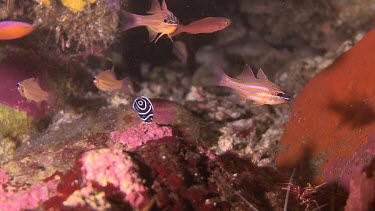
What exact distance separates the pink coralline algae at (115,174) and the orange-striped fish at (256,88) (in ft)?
6.02

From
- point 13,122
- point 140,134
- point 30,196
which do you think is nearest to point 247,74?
point 140,134

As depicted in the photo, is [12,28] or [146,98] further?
[12,28]

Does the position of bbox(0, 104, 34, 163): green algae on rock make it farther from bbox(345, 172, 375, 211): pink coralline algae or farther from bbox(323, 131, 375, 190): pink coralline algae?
bbox(323, 131, 375, 190): pink coralline algae

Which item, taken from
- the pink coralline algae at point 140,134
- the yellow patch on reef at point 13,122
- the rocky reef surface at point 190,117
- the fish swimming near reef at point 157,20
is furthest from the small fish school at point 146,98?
the yellow patch on reef at point 13,122

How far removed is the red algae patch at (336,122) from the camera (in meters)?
4.44

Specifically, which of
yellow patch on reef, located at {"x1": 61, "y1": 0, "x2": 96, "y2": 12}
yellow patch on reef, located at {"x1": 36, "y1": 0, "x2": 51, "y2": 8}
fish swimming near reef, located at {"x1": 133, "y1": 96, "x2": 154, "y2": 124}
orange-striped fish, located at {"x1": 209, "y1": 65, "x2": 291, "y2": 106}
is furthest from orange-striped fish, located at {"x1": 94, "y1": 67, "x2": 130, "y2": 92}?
orange-striped fish, located at {"x1": 209, "y1": 65, "x2": 291, "y2": 106}

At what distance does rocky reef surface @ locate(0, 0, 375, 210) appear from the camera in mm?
2879

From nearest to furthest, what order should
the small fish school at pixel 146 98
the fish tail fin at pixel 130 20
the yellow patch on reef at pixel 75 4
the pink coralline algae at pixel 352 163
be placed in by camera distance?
the small fish school at pixel 146 98 → the pink coralline algae at pixel 352 163 → the fish tail fin at pixel 130 20 → the yellow patch on reef at pixel 75 4

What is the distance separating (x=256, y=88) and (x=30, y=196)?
9.32ft

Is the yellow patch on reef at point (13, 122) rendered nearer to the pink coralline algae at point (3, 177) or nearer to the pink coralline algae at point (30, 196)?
the pink coralline algae at point (3, 177)

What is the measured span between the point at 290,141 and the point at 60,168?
3.89 metres

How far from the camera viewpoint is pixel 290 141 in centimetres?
538

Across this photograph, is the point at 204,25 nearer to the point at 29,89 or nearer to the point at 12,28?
the point at 12,28

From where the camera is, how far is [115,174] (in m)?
2.70
